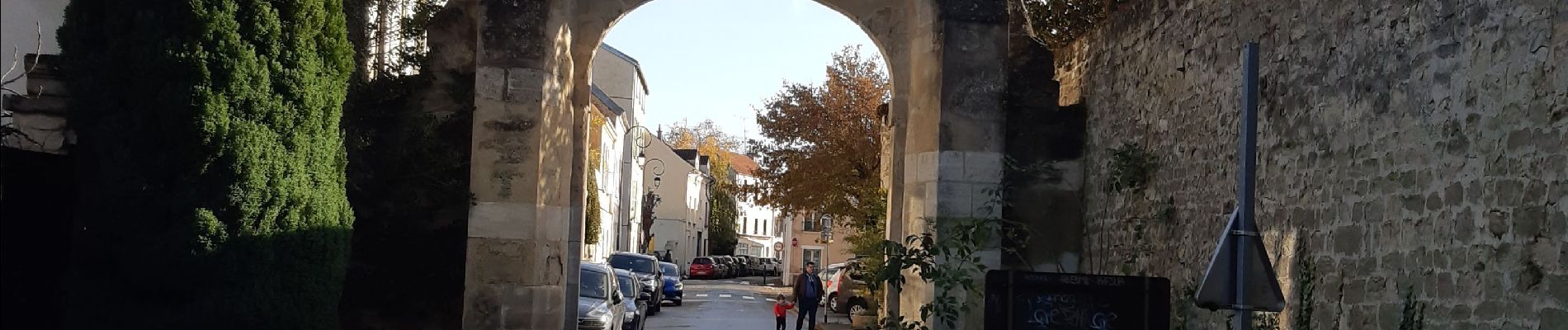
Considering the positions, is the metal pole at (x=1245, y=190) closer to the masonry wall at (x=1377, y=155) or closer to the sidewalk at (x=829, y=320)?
the masonry wall at (x=1377, y=155)

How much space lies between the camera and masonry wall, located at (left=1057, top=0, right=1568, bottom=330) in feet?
19.7

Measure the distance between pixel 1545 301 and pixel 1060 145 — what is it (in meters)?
7.09

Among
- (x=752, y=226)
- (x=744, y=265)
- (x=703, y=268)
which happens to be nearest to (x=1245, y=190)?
(x=703, y=268)

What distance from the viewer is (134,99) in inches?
335

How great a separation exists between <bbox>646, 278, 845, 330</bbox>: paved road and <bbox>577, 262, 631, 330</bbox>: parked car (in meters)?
5.92

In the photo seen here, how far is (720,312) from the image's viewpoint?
3020cm

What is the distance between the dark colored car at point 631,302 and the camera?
64.2 ft

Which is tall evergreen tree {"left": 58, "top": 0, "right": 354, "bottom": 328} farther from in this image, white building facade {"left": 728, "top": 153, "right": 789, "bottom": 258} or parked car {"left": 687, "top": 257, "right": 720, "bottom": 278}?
white building facade {"left": 728, "top": 153, "right": 789, "bottom": 258}

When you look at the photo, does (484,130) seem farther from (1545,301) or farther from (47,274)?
(1545,301)

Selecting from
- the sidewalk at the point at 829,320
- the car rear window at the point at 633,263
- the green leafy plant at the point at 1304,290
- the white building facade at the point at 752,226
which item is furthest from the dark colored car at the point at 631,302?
the white building facade at the point at 752,226

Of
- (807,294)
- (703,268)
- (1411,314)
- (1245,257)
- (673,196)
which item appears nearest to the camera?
(1245,257)

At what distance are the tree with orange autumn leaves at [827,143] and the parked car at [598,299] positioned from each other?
7685 mm

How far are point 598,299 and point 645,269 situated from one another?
13.9 metres

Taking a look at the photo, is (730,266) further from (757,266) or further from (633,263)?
(633,263)
